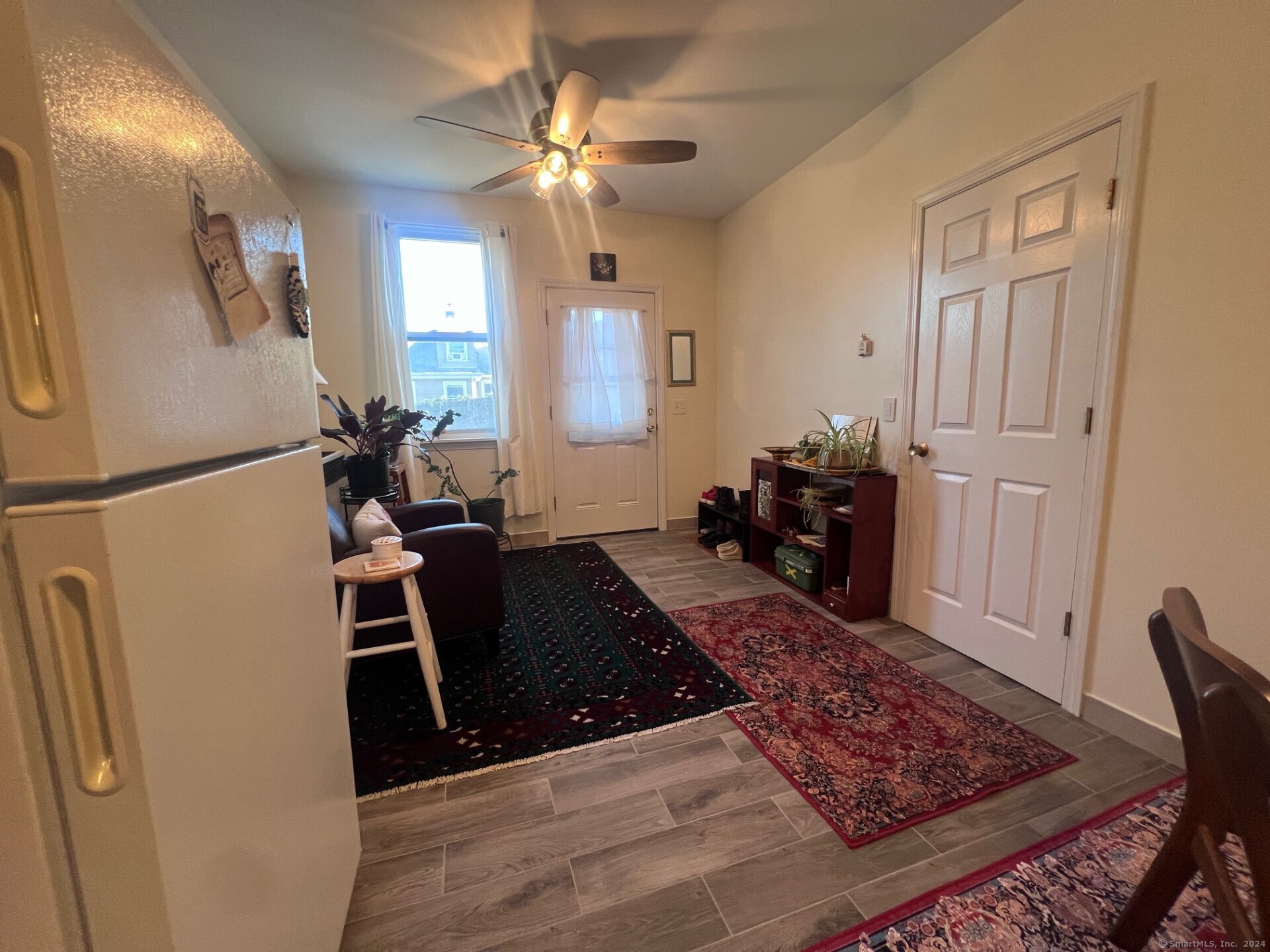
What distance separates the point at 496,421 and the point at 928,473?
2.94 metres

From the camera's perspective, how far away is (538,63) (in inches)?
84.9

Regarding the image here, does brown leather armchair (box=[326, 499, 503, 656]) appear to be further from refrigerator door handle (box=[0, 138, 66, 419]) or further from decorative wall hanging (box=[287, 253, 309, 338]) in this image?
refrigerator door handle (box=[0, 138, 66, 419])

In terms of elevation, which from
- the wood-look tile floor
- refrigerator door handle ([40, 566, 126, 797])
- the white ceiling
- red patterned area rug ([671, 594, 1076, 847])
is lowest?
the wood-look tile floor

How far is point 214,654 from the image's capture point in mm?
592

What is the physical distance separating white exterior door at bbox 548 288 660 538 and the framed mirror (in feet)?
0.51

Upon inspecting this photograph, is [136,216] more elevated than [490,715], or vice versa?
[136,216]

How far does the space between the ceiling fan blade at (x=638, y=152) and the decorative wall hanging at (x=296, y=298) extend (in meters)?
1.67

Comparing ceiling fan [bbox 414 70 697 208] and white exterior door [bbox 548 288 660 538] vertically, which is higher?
ceiling fan [bbox 414 70 697 208]

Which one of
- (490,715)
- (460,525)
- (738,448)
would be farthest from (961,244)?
(490,715)

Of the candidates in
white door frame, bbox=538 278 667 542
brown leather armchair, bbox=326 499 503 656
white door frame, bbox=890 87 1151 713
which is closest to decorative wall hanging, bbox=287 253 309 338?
brown leather armchair, bbox=326 499 503 656

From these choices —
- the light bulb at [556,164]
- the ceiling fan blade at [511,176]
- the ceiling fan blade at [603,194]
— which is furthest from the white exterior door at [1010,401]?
the ceiling fan blade at [511,176]

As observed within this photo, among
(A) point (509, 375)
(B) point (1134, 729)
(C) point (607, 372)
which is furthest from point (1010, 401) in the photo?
(A) point (509, 375)

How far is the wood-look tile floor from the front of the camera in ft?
3.62

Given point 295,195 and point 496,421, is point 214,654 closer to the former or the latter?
point 496,421
